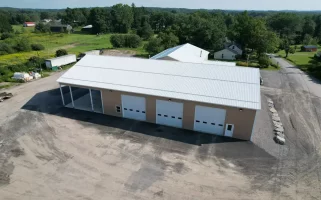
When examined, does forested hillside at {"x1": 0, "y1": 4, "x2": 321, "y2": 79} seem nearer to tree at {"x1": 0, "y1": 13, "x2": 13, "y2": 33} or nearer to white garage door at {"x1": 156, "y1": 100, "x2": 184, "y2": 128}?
tree at {"x1": 0, "y1": 13, "x2": 13, "y2": 33}

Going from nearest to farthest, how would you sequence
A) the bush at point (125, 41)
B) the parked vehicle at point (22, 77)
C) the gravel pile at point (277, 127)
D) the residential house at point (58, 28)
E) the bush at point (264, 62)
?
the gravel pile at point (277, 127) → the parked vehicle at point (22, 77) → the bush at point (264, 62) → the bush at point (125, 41) → the residential house at point (58, 28)

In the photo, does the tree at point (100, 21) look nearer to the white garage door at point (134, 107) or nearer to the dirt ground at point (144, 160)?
the dirt ground at point (144, 160)

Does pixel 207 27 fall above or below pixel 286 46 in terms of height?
above

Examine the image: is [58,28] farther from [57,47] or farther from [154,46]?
[154,46]

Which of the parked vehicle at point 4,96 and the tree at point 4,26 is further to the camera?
the tree at point 4,26

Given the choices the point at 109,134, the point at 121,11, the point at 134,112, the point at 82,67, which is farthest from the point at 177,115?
the point at 121,11

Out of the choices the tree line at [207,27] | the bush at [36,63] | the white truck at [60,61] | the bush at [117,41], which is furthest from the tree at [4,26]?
the white truck at [60,61]

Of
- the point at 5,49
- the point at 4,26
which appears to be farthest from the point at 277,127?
the point at 4,26
